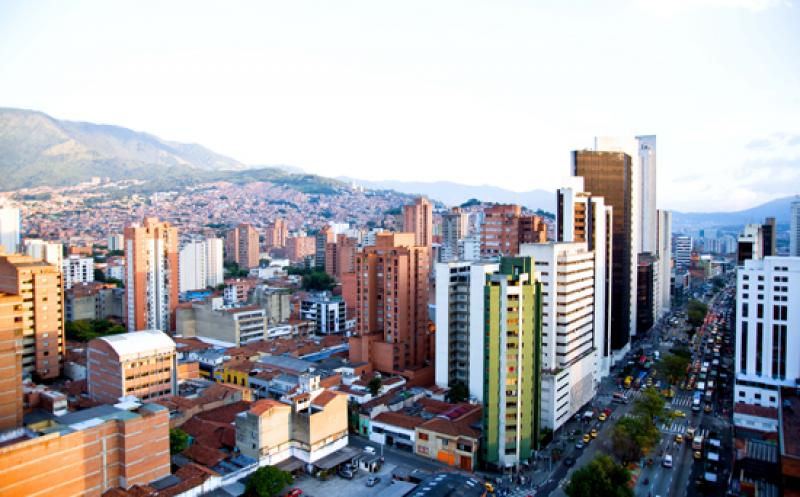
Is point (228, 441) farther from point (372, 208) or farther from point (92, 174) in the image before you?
point (92, 174)

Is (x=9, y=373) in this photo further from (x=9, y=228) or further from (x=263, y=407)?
(x=9, y=228)

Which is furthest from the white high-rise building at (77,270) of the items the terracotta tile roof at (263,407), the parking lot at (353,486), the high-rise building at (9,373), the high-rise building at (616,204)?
the high-rise building at (616,204)

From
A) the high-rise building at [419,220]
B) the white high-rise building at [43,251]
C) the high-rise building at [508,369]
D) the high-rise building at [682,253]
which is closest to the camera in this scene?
the high-rise building at [508,369]

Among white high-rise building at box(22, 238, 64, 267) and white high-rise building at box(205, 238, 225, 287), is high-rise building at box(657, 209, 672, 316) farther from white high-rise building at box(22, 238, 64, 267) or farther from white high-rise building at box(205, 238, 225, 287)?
white high-rise building at box(22, 238, 64, 267)

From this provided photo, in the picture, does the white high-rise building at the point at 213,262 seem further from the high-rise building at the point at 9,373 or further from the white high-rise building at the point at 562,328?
the white high-rise building at the point at 562,328

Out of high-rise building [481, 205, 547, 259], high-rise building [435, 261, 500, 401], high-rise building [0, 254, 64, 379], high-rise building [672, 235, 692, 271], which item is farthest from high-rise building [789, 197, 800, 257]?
high-rise building [0, 254, 64, 379]

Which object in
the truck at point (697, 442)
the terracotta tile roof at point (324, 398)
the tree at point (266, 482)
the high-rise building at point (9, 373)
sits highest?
the high-rise building at point (9, 373)
